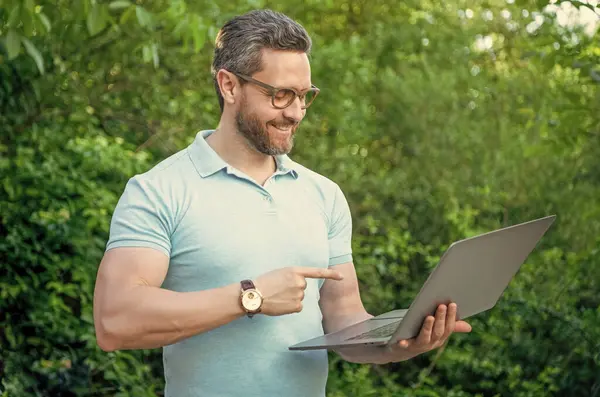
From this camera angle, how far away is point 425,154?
8.56 metres

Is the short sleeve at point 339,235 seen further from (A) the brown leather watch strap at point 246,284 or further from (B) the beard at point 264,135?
(A) the brown leather watch strap at point 246,284

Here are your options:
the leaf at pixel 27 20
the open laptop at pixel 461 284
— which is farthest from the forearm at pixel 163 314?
the leaf at pixel 27 20

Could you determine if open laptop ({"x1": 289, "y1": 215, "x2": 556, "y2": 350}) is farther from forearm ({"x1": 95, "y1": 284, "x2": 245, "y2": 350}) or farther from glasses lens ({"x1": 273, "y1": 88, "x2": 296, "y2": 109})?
glasses lens ({"x1": 273, "y1": 88, "x2": 296, "y2": 109})

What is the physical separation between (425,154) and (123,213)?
6223mm

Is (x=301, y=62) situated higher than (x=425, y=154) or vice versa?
(x=301, y=62)

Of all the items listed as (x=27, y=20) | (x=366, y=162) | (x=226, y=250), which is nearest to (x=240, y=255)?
(x=226, y=250)

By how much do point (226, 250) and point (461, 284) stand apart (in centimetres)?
57

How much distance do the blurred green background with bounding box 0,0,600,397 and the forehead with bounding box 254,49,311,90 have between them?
5.76 ft

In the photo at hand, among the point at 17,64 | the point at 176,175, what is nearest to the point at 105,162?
the point at 17,64

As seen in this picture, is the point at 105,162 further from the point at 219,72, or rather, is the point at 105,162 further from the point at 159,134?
the point at 219,72

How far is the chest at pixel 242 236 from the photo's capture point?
255 cm

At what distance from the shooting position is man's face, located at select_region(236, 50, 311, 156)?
267cm

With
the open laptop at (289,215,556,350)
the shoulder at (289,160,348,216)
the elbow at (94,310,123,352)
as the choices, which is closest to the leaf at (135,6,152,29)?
the shoulder at (289,160,348,216)

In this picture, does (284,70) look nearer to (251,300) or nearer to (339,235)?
(339,235)
